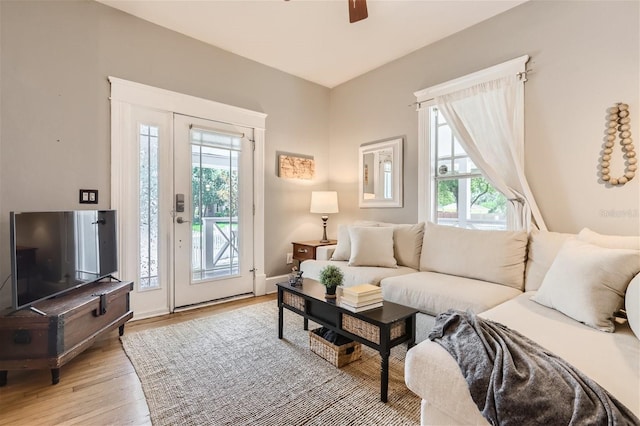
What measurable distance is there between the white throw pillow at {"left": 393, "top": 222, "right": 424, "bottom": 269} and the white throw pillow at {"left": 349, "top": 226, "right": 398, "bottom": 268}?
0.08 m

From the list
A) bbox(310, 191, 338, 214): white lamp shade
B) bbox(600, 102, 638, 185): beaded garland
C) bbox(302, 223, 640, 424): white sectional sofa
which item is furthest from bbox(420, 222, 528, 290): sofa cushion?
bbox(310, 191, 338, 214): white lamp shade

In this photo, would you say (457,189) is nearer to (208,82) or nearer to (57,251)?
(208,82)

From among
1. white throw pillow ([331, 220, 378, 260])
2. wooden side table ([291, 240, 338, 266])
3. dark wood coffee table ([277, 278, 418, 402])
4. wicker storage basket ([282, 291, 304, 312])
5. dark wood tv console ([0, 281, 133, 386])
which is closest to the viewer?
dark wood coffee table ([277, 278, 418, 402])

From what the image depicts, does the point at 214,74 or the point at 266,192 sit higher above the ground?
the point at 214,74

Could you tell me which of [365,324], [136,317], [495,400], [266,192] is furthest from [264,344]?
[266,192]

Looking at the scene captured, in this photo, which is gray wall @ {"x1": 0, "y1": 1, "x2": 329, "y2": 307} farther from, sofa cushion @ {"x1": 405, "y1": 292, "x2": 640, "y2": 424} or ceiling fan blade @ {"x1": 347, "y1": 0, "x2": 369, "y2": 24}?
sofa cushion @ {"x1": 405, "y1": 292, "x2": 640, "y2": 424}

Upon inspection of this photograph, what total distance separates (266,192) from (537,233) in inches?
111

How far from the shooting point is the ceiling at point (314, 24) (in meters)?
2.67

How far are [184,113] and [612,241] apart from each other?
369 centimetres

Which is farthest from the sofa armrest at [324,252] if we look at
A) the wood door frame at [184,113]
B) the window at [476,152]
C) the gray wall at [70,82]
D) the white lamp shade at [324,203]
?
the gray wall at [70,82]

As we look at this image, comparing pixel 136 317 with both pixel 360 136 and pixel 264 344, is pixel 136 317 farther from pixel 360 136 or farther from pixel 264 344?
pixel 360 136

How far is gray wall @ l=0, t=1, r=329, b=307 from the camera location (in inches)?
91.0

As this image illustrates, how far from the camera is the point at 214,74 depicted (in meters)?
3.40

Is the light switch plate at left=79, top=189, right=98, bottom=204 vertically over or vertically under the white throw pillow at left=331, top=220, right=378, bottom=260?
over
